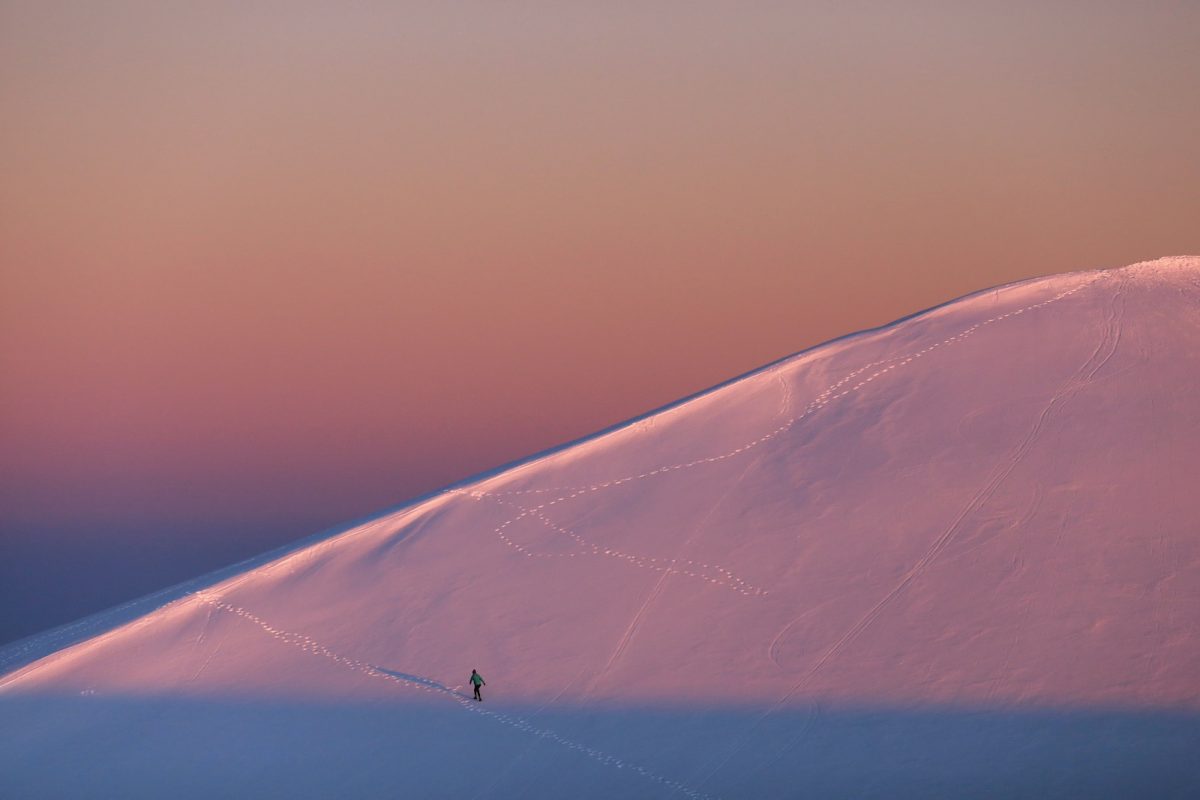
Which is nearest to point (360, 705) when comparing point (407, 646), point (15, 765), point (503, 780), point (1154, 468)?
point (407, 646)

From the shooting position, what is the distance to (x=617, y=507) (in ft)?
121

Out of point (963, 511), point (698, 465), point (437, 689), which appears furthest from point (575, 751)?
point (963, 511)

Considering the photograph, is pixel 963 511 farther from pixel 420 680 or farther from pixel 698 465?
pixel 420 680

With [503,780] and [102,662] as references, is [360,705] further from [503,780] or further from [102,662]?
[102,662]

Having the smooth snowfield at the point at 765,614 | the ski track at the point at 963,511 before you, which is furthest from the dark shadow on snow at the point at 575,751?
the ski track at the point at 963,511

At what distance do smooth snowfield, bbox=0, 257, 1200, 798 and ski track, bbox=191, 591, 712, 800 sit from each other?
7cm

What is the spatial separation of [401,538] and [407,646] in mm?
4606

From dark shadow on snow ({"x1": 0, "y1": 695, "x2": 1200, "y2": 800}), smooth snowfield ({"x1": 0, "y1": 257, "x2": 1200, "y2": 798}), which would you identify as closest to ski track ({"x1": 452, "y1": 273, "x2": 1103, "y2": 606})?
smooth snowfield ({"x1": 0, "y1": 257, "x2": 1200, "y2": 798})

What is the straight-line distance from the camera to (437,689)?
32281mm

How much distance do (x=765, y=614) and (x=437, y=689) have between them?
7249 millimetres

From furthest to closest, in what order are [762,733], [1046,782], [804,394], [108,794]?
1. [804,394]
2. [108,794]
3. [762,733]
4. [1046,782]

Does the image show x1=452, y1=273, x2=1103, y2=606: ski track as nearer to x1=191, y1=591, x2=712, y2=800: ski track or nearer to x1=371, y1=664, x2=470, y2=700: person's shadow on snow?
x1=371, y1=664, x2=470, y2=700: person's shadow on snow

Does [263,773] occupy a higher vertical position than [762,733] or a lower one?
higher

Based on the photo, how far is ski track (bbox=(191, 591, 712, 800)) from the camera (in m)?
28.7
